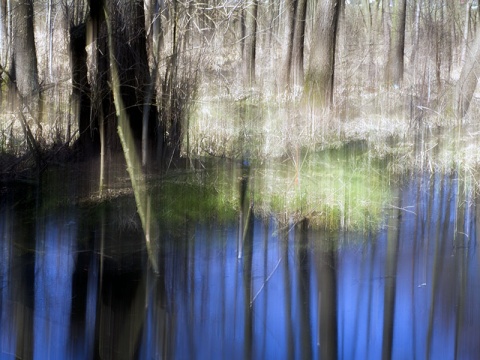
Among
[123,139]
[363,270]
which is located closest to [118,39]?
[123,139]

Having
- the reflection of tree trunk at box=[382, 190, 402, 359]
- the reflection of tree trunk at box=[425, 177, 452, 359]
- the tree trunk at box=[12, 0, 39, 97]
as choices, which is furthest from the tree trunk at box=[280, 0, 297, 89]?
the tree trunk at box=[12, 0, 39, 97]

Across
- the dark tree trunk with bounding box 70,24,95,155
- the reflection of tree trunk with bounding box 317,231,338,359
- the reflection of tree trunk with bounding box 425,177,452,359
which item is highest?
the dark tree trunk with bounding box 70,24,95,155

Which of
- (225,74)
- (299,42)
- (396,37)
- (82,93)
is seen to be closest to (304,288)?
(225,74)

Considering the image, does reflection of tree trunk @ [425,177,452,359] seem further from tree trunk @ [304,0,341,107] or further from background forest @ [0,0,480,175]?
tree trunk @ [304,0,341,107]

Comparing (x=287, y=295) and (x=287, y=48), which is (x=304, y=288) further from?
(x=287, y=48)

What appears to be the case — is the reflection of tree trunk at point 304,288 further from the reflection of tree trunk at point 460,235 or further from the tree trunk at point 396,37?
the tree trunk at point 396,37

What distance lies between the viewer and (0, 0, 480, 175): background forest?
4.37m

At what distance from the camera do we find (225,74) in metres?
4.43

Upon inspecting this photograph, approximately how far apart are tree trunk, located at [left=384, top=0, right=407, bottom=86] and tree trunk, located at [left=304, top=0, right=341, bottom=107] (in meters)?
0.35

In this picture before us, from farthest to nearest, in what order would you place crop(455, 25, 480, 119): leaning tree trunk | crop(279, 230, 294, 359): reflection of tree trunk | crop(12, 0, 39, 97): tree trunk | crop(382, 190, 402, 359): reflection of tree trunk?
crop(455, 25, 480, 119): leaning tree trunk, crop(12, 0, 39, 97): tree trunk, crop(382, 190, 402, 359): reflection of tree trunk, crop(279, 230, 294, 359): reflection of tree trunk

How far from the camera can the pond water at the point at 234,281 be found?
3.93m

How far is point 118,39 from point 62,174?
902 millimetres

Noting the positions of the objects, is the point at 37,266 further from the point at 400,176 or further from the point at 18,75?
the point at 400,176

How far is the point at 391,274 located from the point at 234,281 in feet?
3.16
